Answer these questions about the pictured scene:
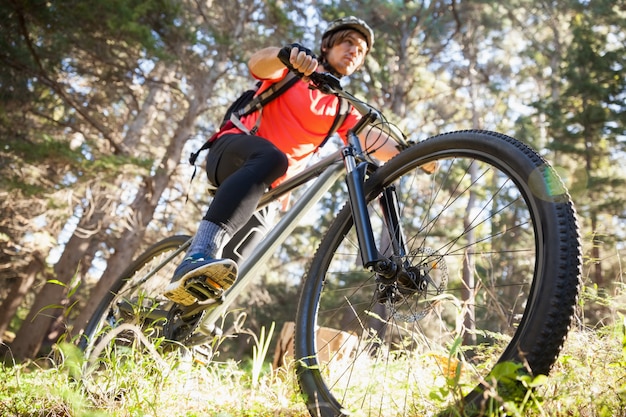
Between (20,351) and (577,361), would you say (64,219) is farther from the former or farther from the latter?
(577,361)

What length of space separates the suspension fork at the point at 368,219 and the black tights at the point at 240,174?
33cm

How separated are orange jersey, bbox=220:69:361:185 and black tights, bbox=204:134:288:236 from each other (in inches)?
8.4

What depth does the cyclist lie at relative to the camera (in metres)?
1.81

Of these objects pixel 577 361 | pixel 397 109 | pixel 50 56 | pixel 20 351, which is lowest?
pixel 20 351

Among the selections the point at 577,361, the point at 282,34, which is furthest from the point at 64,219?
the point at 577,361

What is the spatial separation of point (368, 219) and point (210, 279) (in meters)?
0.64

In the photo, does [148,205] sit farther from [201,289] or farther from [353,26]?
[201,289]

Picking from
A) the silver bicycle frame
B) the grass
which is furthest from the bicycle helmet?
the grass

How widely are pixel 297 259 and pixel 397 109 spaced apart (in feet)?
20.1

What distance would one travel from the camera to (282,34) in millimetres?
10266

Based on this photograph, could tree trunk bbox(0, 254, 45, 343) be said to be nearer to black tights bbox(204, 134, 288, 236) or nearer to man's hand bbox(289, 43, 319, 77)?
black tights bbox(204, 134, 288, 236)

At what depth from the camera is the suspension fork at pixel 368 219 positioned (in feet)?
5.34

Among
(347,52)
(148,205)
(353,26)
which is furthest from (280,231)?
(148,205)

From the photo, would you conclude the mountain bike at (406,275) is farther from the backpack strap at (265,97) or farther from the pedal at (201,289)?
the backpack strap at (265,97)
